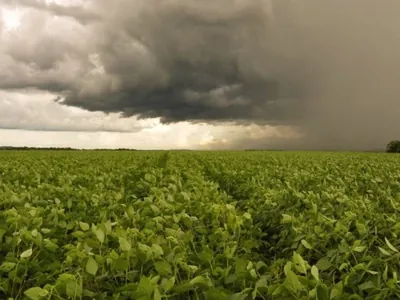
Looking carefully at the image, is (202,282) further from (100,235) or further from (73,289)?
(100,235)

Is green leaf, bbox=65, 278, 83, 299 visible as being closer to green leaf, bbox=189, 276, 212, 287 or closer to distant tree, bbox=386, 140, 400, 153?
green leaf, bbox=189, 276, 212, 287

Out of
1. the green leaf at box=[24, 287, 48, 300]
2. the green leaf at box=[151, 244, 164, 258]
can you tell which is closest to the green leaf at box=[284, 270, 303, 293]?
the green leaf at box=[151, 244, 164, 258]

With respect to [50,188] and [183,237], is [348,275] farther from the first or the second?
[50,188]

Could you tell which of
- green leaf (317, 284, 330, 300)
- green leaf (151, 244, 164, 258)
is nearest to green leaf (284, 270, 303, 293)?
green leaf (317, 284, 330, 300)

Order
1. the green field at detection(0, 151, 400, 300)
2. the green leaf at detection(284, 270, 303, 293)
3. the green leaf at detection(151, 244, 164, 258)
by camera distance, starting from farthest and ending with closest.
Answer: the green leaf at detection(151, 244, 164, 258) < the green field at detection(0, 151, 400, 300) < the green leaf at detection(284, 270, 303, 293)

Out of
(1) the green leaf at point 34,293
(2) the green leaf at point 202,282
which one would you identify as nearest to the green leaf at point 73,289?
(1) the green leaf at point 34,293

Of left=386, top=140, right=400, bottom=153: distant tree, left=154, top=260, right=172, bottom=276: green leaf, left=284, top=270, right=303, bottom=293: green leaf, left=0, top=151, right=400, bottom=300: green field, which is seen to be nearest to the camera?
left=284, top=270, right=303, bottom=293: green leaf

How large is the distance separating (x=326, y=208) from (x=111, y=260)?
3.42 meters

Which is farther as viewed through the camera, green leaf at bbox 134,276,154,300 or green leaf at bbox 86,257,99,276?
green leaf at bbox 86,257,99,276

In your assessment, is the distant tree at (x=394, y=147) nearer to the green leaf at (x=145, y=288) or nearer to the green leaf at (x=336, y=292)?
the green leaf at (x=336, y=292)

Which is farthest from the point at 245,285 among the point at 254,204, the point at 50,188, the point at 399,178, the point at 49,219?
the point at 399,178

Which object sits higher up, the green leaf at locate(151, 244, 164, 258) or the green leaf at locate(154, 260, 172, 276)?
the green leaf at locate(151, 244, 164, 258)

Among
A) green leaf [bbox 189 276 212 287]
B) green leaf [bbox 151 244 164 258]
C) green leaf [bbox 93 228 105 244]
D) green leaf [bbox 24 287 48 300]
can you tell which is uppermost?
green leaf [bbox 93 228 105 244]

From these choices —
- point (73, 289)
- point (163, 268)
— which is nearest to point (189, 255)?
point (163, 268)
